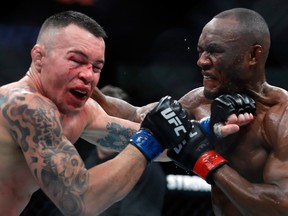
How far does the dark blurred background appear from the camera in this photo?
14.9 feet

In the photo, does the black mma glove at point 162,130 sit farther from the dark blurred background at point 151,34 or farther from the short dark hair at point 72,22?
the dark blurred background at point 151,34

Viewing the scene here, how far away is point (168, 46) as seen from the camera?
16.3 ft

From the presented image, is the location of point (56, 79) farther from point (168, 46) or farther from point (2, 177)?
point (168, 46)

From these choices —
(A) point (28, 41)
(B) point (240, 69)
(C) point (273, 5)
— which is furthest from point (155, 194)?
(C) point (273, 5)

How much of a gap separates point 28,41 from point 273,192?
2970 millimetres

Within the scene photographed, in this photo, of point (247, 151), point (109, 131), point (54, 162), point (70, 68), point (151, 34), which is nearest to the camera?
point (54, 162)

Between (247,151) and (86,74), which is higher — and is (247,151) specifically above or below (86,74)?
below

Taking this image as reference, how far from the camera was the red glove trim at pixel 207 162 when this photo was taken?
1936 mm

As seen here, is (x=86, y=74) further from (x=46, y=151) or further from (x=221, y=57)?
(x=221, y=57)

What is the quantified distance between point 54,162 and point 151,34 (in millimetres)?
3206

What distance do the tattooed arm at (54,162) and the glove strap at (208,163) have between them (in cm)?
29

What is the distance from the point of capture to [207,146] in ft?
6.48

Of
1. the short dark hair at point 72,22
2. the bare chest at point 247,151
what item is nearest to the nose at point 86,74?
the short dark hair at point 72,22

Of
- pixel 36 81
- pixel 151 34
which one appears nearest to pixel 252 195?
pixel 36 81
